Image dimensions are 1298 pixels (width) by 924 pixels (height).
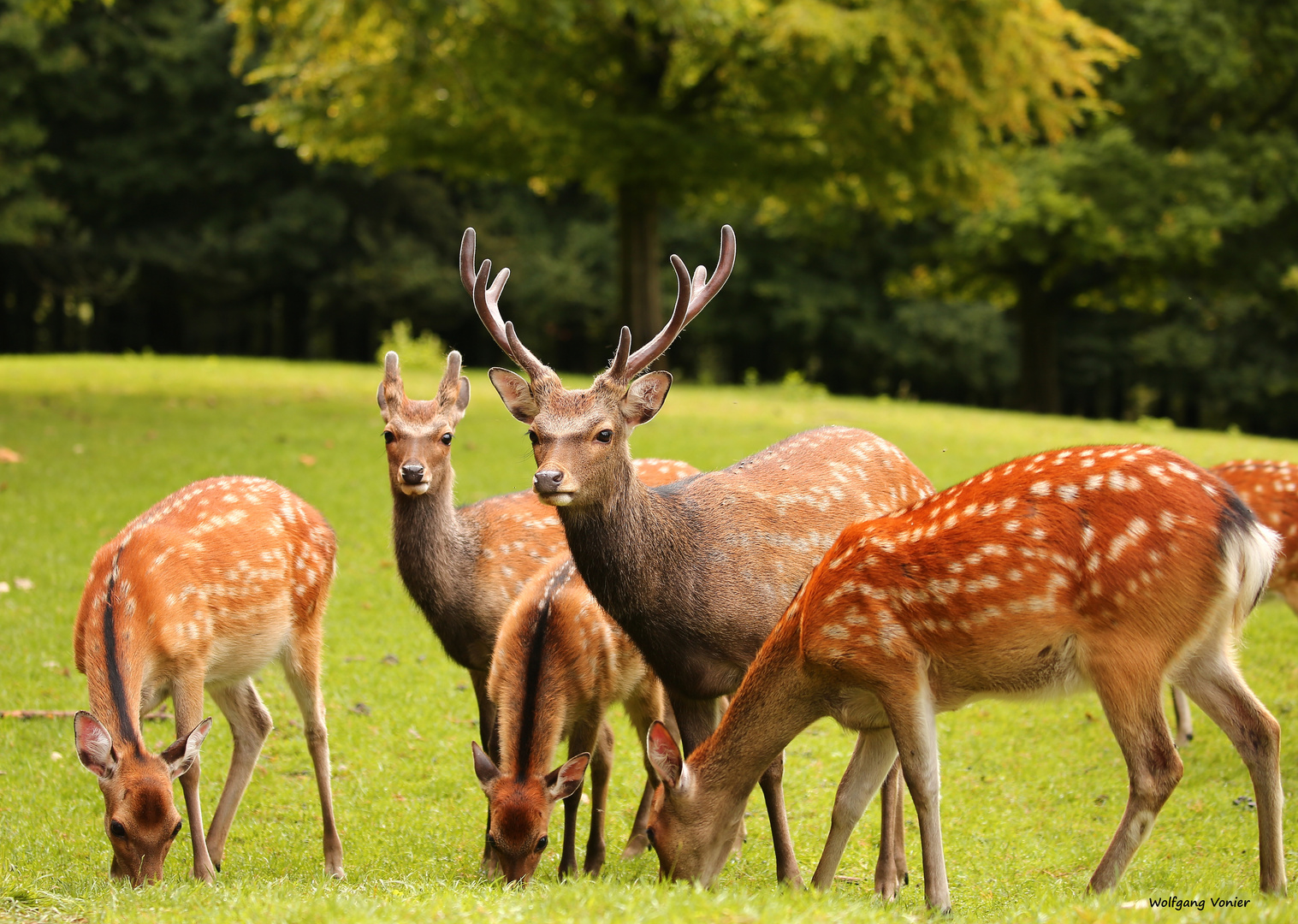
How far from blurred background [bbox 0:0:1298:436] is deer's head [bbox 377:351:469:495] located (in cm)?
880

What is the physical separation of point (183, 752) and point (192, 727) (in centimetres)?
51

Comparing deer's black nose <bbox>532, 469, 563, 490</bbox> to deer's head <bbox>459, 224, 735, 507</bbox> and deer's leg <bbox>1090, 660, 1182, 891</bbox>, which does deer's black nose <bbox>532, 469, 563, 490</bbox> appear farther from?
deer's leg <bbox>1090, 660, 1182, 891</bbox>

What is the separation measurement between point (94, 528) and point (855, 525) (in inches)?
282

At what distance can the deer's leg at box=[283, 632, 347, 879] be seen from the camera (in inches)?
223

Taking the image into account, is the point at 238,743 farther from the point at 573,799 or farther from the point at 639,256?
the point at 639,256

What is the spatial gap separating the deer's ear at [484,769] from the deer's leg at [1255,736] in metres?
2.52

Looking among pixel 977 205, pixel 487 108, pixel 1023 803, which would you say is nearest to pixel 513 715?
pixel 1023 803

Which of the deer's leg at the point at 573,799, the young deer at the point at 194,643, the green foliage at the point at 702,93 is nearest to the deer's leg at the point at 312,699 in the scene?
the young deer at the point at 194,643

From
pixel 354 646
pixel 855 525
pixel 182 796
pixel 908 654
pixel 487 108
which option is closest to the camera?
pixel 908 654

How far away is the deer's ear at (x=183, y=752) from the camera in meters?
4.67

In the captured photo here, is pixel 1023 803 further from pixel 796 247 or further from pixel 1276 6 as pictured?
pixel 796 247

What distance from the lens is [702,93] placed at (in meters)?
19.4

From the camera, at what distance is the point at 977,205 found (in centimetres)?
1972

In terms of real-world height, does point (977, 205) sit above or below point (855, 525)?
above
